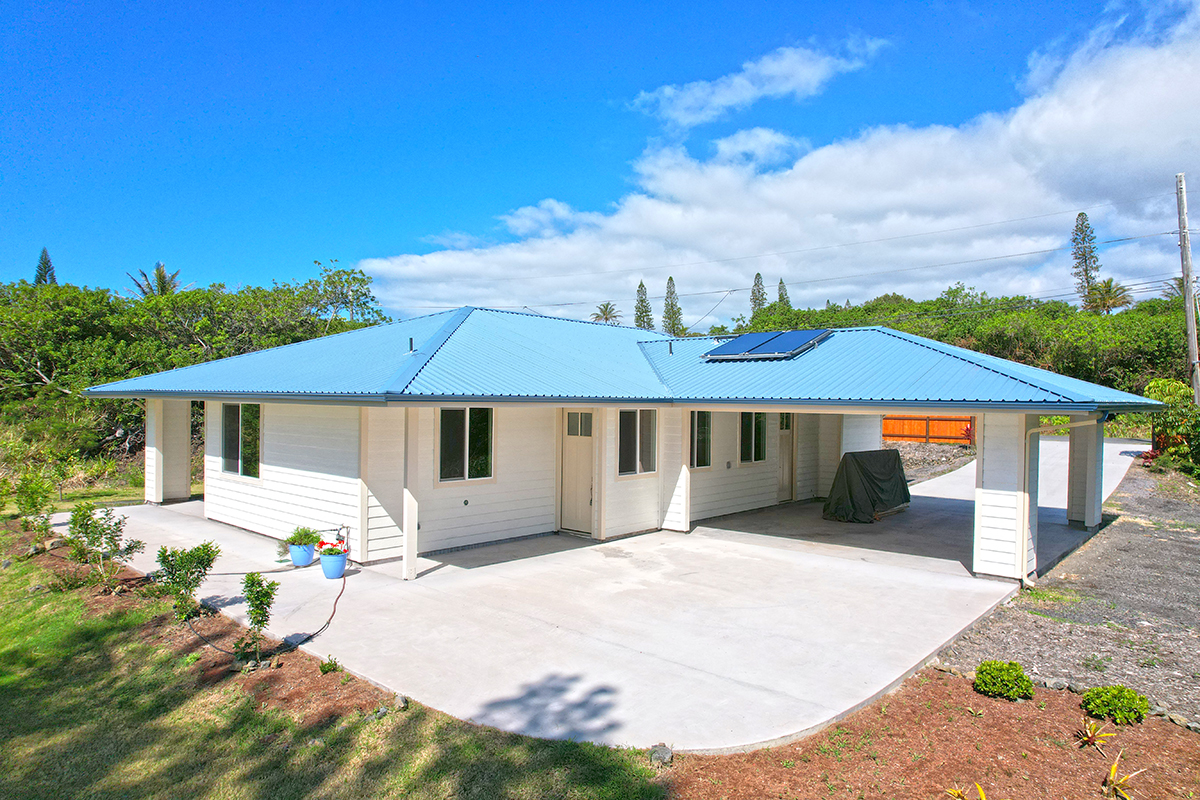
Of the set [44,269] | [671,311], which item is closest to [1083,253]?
[671,311]

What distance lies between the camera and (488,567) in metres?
8.74

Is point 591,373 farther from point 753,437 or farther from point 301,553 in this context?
point 301,553

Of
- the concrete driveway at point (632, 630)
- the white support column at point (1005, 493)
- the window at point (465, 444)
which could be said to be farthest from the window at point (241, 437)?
the white support column at point (1005, 493)

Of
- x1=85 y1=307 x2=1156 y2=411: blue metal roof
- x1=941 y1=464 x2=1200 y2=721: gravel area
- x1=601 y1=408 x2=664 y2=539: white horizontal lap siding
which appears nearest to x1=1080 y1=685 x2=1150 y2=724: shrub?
x1=941 y1=464 x2=1200 y2=721: gravel area

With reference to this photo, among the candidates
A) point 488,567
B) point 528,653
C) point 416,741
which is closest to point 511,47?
point 488,567

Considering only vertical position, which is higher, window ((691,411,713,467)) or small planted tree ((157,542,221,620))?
window ((691,411,713,467))

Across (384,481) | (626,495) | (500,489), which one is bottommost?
(626,495)

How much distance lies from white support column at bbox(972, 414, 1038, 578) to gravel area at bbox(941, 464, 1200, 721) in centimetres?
51

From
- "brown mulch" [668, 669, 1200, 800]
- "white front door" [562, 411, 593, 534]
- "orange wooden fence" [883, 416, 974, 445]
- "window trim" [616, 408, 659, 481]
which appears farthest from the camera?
"orange wooden fence" [883, 416, 974, 445]

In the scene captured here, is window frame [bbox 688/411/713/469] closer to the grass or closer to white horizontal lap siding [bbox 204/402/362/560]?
white horizontal lap siding [bbox 204/402/362/560]

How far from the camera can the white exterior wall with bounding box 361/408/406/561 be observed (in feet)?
28.4

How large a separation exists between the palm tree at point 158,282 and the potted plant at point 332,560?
85.3ft

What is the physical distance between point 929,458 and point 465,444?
64.8ft

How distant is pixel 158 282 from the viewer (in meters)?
28.5
